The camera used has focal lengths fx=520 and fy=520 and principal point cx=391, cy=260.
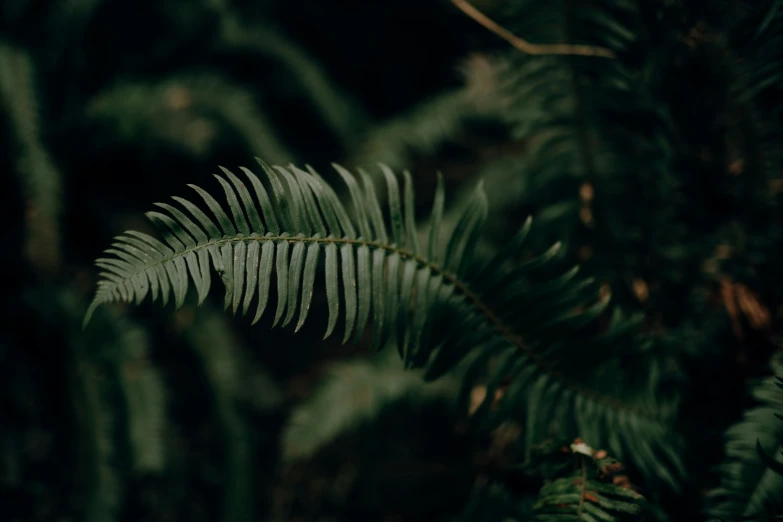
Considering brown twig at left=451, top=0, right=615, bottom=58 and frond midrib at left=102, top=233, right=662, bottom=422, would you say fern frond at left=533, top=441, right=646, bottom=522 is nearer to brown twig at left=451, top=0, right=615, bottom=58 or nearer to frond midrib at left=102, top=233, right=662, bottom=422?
frond midrib at left=102, top=233, right=662, bottom=422

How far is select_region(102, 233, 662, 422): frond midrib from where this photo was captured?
0.77 m

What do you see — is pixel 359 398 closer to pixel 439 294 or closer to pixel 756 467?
pixel 439 294

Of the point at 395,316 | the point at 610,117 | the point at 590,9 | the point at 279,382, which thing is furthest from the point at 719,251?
the point at 279,382

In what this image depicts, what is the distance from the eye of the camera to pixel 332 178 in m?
2.49

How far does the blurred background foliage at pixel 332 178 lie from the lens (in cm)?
121

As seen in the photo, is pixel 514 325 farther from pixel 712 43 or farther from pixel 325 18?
pixel 325 18

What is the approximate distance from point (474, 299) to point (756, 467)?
0.56 metres

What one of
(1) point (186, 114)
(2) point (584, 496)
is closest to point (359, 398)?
(2) point (584, 496)

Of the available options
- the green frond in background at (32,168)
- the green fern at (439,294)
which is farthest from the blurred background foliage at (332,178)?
the green fern at (439,294)

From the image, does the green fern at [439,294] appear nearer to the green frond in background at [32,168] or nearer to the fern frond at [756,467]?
the fern frond at [756,467]

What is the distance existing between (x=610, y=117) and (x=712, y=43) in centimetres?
38

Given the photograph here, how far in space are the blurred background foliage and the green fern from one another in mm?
167

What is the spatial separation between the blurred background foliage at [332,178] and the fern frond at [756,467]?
3.2 inches

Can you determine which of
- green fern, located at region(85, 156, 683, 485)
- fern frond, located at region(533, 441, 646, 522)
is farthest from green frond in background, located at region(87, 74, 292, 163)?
fern frond, located at region(533, 441, 646, 522)
